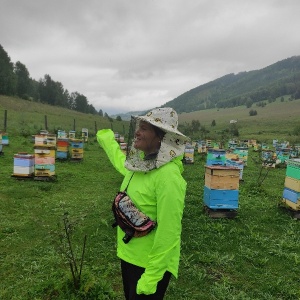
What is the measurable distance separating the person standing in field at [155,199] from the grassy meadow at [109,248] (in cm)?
159

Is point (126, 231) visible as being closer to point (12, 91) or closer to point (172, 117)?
point (172, 117)

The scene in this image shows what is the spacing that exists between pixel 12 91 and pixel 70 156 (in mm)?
42799

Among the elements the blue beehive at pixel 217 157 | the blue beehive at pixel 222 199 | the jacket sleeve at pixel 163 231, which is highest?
the jacket sleeve at pixel 163 231

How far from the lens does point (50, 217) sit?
22.7 ft

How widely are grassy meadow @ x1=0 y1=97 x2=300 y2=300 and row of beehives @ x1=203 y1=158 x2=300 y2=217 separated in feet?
1.03

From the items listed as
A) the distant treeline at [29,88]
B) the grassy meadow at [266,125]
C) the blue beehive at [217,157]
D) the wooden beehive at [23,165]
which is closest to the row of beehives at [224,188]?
the blue beehive at [217,157]

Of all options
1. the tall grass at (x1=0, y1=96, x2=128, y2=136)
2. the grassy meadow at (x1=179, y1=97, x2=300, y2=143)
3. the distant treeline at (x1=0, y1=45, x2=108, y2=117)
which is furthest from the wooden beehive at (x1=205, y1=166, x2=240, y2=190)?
the distant treeline at (x1=0, y1=45, x2=108, y2=117)

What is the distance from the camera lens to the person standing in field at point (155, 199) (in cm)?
216

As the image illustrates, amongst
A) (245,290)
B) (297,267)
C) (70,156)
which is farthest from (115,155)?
(70,156)

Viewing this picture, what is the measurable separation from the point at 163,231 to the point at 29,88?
69882mm

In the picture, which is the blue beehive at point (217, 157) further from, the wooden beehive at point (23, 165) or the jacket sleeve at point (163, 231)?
the jacket sleeve at point (163, 231)

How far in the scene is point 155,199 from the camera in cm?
229

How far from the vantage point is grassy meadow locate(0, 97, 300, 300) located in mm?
4207

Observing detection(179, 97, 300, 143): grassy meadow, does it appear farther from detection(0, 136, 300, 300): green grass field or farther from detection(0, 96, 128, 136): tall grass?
detection(0, 136, 300, 300): green grass field
